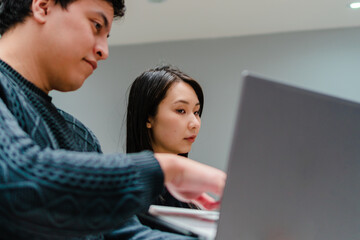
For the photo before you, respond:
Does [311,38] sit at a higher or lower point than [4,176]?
higher

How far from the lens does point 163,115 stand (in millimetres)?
1174

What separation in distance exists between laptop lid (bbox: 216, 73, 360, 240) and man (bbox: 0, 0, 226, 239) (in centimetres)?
6

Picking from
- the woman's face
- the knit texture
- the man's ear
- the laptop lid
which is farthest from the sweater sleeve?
the woman's face

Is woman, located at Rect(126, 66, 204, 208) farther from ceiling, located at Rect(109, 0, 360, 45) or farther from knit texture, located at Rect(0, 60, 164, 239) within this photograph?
ceiling, located at Rect(109, 0, 360, 45)

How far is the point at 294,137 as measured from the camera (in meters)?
0.44

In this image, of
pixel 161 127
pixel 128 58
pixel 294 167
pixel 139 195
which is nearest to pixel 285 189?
pixel 294 167

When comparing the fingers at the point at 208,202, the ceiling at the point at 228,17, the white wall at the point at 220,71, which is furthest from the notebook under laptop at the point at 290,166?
the ceiling at the point at 228,17

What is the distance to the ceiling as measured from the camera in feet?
7.05

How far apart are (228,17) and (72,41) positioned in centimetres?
201

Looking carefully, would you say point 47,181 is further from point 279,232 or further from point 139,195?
Result: point 279,232

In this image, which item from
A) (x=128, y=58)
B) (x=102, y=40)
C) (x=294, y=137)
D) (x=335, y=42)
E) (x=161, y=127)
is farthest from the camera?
(x=128, y=58)

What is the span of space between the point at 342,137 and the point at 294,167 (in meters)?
0.10

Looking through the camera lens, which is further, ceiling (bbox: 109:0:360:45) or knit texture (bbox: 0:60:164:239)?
ceiling (bbox: 109:0:360:45)

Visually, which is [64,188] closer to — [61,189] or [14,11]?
[61,189]
